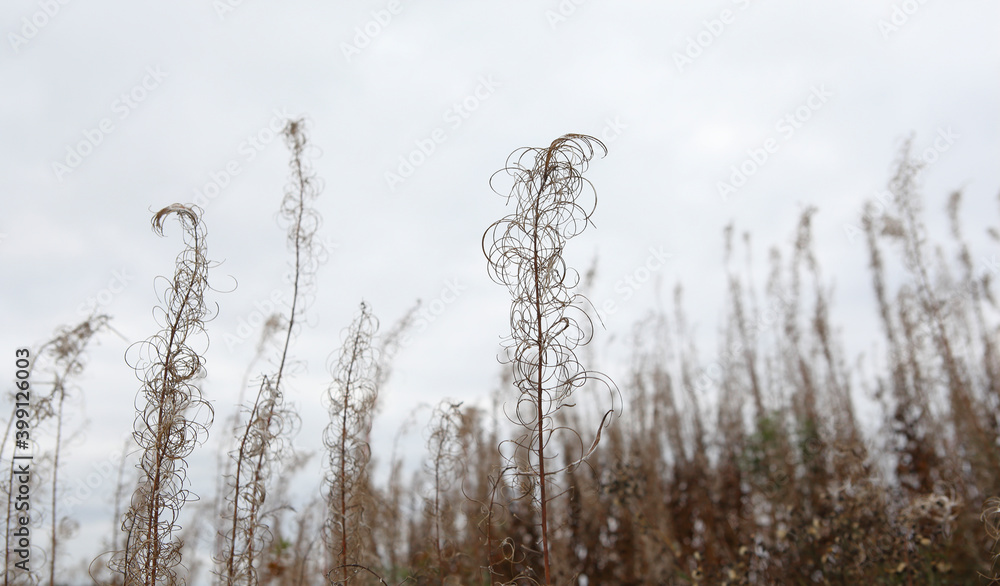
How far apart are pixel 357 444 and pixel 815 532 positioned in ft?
15.1

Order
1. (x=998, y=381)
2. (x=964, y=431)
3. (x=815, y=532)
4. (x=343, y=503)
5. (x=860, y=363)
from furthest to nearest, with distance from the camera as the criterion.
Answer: (x=860, y=363) → (x=998, y=381) → (x=964, y=431) → (x=815, y=532) → (x=343, y=503)

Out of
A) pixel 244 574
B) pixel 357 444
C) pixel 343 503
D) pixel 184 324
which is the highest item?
pixel 184 324

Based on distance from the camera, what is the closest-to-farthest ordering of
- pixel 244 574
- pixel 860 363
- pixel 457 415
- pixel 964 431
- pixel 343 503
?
pixel 244 574 < pixel 343 503 < pixel 457 415 < pixel 964 431 < pixel 860 363

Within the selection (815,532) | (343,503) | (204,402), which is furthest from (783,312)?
(204,402)

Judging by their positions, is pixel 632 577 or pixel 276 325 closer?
pixel 276 325

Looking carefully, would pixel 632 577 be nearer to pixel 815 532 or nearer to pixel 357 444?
pixel 815 532

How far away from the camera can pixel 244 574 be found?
290cm

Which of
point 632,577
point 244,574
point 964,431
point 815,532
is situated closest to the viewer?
point 244,574

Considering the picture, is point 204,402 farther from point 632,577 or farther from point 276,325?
point 632,577

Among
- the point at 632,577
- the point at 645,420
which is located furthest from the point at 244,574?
the point at 645,420

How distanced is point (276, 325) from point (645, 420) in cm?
599

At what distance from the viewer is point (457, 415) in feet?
11.7

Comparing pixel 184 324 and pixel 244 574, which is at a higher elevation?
pixel 184 324

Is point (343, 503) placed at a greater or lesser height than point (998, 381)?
lesser
